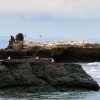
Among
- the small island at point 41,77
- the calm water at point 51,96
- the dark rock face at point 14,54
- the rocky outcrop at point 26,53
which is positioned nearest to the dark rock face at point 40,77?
the small island at point 41,77

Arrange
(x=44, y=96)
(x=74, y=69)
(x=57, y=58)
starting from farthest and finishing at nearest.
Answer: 1. (x=57, y=58)
2. (x=74, y=69)
3. (x=44, y=96)

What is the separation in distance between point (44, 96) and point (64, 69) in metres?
2.37

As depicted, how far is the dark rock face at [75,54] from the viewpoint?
72.4 m

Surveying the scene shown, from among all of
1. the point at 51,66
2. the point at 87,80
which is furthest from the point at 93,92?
the point at 51,66

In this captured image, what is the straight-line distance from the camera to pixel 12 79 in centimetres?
2583

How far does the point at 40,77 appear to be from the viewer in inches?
1041

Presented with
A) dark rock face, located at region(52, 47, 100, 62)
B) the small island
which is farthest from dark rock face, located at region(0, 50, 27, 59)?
the small island

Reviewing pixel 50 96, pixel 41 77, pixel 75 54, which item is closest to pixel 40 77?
pixel 41 77

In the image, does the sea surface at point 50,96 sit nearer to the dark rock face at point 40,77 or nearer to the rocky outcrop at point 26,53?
the dark rock face at point 40,77

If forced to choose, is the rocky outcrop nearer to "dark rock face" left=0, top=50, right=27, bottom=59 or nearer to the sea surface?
"dark rock face" left=0, top=50, right=27, bottom=59

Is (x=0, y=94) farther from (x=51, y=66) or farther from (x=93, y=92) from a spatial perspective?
(x=93, y=92)

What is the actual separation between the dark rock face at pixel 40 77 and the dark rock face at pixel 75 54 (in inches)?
1746

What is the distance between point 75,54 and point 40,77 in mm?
47953

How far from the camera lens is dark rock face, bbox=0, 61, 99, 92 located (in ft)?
85.2
